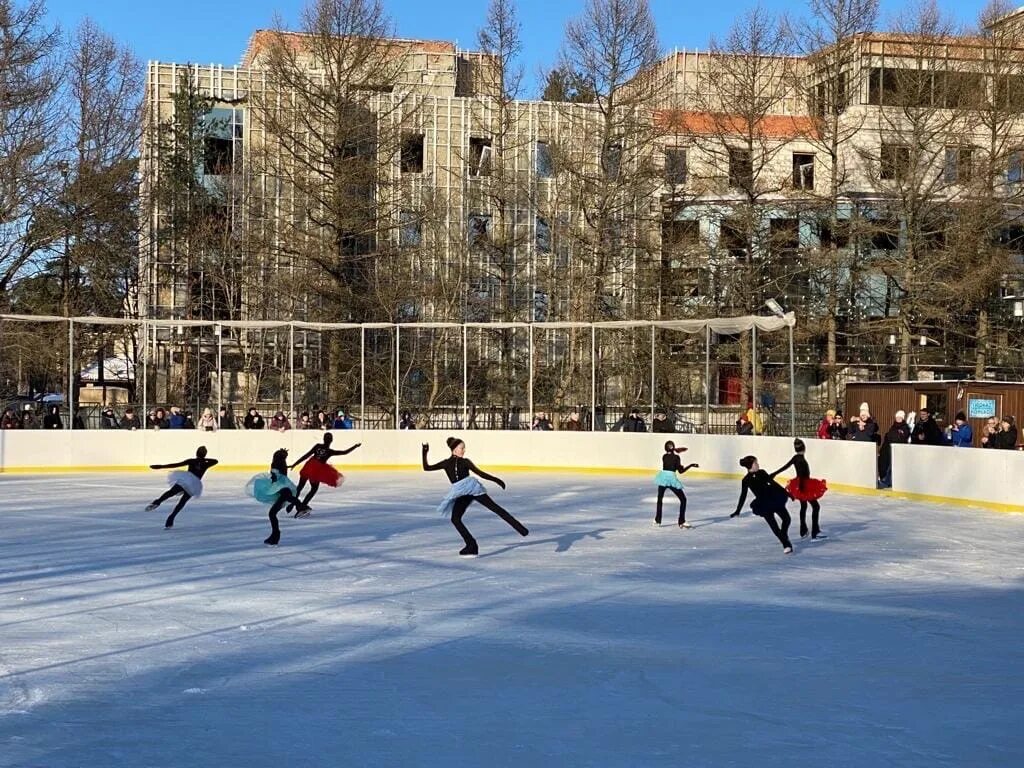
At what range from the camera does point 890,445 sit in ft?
75.0

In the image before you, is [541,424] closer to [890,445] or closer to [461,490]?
[890,445]

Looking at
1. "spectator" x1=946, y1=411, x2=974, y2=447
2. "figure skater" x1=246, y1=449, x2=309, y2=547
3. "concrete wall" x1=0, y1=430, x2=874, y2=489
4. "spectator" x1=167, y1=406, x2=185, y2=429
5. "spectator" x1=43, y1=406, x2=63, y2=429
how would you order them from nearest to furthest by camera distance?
"figure skater" x1=246, y1=449, x2=309, y2=547 → "spectator" x1=946, y1=411, x2=974, y2=447 → "concrete wall" x1=0, y1=430, x2=874, y2=489 → "spectator" x1=43, y1=406, x2=63, y2=429 → "spectator" x1=167, y1=406, x2=185, y2=429

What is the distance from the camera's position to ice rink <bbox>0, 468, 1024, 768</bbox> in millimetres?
6637

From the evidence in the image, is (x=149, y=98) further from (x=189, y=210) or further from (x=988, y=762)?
(x=988, y=762)

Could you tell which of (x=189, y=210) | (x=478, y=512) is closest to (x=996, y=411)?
(x=478, y=512)

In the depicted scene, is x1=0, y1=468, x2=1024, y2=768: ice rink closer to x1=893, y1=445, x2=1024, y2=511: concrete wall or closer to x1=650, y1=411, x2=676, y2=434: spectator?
x1=893, y1=445, x2=1024, y2=511: concrete wall

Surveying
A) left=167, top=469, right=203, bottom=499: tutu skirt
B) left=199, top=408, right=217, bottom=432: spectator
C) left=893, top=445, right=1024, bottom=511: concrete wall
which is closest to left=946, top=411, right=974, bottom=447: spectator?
left=893, top=445, right=1024, bottom=511: concrete wall

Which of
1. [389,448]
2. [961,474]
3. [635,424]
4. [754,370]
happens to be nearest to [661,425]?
[635,424]

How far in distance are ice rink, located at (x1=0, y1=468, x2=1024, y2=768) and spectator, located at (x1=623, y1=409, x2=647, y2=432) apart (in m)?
Answer: 12.9

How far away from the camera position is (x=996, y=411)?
2894cm

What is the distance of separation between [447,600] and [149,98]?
3715 cm

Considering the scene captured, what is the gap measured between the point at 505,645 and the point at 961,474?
13388 millimetres

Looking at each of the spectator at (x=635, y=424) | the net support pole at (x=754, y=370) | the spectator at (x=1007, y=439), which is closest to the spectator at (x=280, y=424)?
the spectator at (x=635, y=424)

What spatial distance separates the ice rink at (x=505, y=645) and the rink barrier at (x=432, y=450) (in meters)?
8.66
